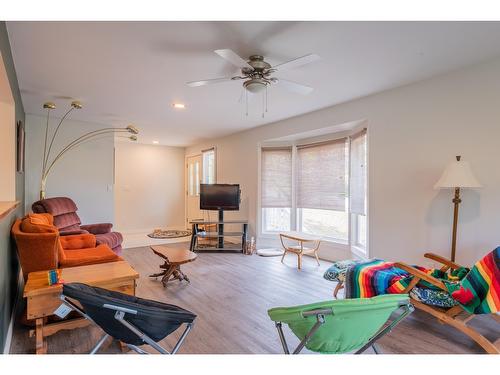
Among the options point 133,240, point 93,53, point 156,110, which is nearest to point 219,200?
point 156,110

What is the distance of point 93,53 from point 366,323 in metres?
2.91

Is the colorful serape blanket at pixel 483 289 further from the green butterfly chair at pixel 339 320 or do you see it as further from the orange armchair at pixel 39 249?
the orange armchair at pixel 39 249

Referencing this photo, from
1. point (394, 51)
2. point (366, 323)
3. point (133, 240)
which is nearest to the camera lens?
point (366, 323)

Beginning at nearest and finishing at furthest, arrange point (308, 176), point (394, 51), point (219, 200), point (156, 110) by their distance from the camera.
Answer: point (394, 51), point (156, 110), point (308, 176), point (219, 200)

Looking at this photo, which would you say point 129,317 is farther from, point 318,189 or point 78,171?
point 78,171

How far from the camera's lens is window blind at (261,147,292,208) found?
5.49 meters

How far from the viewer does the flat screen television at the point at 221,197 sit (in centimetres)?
554

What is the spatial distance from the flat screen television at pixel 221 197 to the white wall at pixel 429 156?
229 cm

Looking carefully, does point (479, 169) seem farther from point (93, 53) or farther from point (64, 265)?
point (64, 265)

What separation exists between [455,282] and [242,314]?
5.95 feet

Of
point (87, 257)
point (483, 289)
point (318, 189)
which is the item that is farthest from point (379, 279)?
point (87, 257)

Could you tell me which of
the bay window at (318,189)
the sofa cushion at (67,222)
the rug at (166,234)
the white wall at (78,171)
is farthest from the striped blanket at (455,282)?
the rug at (166,234)

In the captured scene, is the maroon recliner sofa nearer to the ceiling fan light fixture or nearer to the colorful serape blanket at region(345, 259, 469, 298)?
the ceiling fan light fixture
